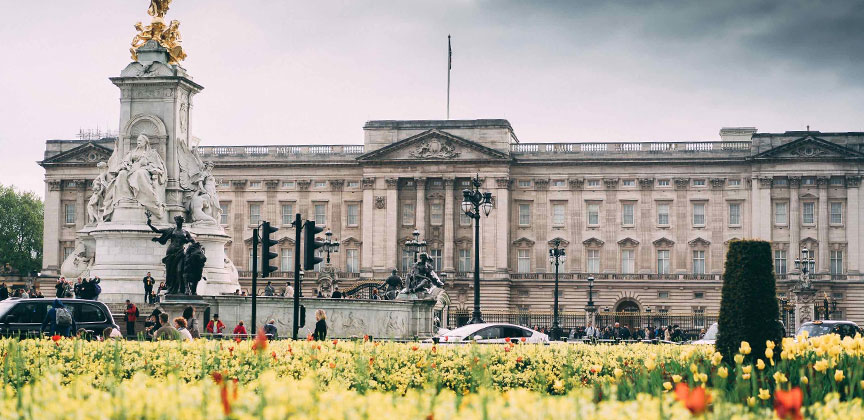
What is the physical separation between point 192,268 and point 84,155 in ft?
201

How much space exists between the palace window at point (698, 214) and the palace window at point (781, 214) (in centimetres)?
506

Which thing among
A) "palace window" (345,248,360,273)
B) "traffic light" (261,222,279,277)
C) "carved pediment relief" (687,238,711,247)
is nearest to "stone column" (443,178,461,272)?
"palace window" (345,248,360,273)

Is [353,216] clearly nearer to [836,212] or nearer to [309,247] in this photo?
[836,212]

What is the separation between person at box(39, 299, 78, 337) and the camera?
22984 mm

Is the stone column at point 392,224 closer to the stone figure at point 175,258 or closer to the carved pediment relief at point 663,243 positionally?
the carved pediment relief at point 663,243

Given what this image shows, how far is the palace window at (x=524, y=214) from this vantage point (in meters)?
85.8

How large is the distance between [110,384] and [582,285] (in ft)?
250

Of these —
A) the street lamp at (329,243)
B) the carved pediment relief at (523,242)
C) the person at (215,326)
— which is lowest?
the person at (215,326)

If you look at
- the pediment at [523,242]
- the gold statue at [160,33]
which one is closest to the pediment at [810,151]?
the pediment at [523,242]

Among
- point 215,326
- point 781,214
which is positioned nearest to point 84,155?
point 781,214

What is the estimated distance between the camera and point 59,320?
23.0 meters

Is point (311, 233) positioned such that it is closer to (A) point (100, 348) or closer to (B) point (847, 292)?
(A) point (100, 348)

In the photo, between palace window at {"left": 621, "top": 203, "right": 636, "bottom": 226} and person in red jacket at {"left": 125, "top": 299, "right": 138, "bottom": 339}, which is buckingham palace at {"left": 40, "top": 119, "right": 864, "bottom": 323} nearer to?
palace window at {"left": 621, "top": 203, "right": 636, "bottom": 226}

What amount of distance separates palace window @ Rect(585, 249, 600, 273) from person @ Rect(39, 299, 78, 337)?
6377 cm
